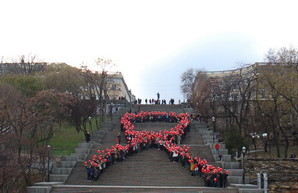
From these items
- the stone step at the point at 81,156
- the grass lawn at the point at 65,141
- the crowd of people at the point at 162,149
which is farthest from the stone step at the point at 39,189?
the grass lawn at the point at 65,141

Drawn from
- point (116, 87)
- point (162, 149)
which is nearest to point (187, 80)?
point (116, 87)

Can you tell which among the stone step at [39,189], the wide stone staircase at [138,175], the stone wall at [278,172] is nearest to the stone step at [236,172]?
the wide stone staircase at [138,175]

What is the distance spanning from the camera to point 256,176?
3403cm

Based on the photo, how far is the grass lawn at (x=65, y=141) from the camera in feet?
134

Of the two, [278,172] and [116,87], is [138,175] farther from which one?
[116,87]

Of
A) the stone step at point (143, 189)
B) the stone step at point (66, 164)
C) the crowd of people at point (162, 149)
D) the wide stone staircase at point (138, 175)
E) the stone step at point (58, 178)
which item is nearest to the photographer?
the stone step at point (143, 189)

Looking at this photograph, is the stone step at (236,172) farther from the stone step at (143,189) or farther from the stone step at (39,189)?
the stone step at (39,189)

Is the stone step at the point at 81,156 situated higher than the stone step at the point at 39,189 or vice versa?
the stone step at the point at 81,156

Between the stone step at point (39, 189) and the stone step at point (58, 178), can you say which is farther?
the stone step at point (58, 178)

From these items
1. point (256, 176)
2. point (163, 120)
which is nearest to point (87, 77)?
point (163, 120)

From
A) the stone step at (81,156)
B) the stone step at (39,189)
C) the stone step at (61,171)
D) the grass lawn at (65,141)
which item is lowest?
the stone step at (39,189)

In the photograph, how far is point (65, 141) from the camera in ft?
151

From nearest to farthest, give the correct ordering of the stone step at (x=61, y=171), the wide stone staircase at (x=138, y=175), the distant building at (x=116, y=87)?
the wide stone staircase at (x=138, y=175)
the stone step at (x=61, y=171)
the distant building at (x=116, y=87)

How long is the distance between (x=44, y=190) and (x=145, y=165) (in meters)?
8.51
